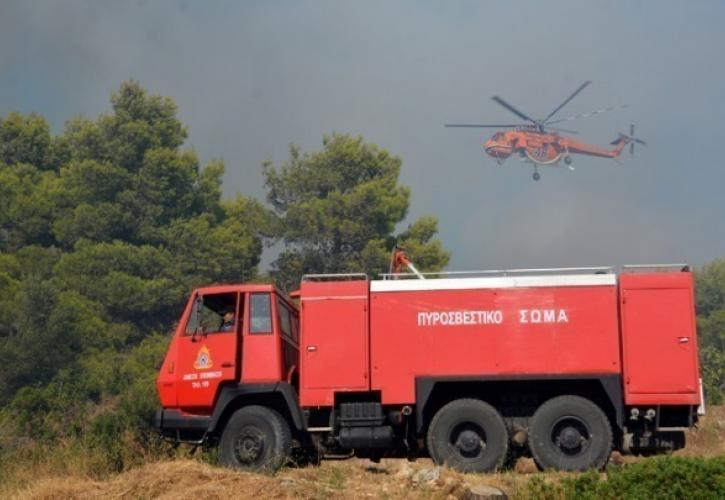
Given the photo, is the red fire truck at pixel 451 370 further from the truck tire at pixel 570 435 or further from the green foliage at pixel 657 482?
the green foliage at pixel 657 482

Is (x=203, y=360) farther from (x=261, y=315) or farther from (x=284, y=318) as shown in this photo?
(x=284, y=318)

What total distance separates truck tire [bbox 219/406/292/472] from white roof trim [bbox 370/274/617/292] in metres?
2.52

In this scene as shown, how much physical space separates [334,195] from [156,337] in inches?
391

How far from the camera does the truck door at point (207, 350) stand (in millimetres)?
15914

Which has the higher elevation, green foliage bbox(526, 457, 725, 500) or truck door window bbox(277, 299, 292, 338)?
truck door window bbox(277, 299, 292, 338)

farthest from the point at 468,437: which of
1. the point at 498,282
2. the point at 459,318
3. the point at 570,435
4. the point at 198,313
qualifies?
the point at 198,313

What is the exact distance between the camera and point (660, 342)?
15141 mm

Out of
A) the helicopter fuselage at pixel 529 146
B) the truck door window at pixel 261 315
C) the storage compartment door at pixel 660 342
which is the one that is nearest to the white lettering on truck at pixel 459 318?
the storage compartment door at pixel 660 342

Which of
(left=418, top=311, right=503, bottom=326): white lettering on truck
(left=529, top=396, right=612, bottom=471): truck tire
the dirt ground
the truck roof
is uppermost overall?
the truck roof

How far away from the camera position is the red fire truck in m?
15.2

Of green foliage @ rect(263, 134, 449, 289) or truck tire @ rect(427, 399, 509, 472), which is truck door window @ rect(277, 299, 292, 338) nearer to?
truck tire @ rect(427, 399, 509, 472)

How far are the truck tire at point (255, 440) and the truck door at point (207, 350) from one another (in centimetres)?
56

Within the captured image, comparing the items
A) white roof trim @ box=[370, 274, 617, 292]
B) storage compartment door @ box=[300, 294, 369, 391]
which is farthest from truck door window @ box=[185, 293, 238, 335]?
white roof trim @ box=[370, 274, 617, 292]

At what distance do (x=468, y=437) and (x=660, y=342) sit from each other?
3146mm
